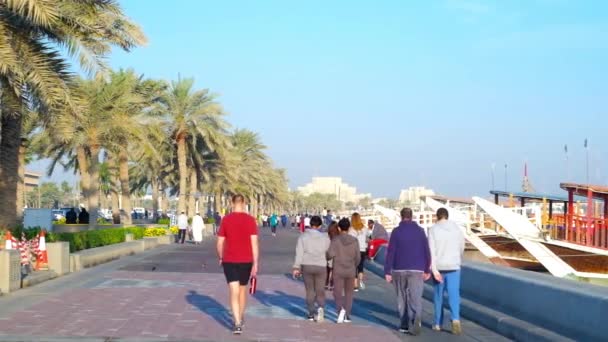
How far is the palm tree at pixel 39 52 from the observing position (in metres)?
18.9

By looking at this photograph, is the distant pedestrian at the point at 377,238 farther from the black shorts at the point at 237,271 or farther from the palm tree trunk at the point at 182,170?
the palm tree trunk at the point at 182,170

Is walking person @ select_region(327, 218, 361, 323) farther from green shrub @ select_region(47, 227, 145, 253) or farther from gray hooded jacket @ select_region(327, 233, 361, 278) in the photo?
green shrub @ select_region(47, 227, 145, 253)

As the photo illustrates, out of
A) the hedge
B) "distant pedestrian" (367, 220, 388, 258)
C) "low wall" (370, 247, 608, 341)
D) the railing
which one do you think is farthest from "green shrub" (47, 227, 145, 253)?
the railing

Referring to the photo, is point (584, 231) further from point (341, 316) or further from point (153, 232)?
point (341, 316)

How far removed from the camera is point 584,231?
108ft

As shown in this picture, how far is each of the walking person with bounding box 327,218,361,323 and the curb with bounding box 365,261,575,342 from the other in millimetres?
1994

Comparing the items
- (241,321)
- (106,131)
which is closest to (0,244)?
(241,321)

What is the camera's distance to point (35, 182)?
184 metres

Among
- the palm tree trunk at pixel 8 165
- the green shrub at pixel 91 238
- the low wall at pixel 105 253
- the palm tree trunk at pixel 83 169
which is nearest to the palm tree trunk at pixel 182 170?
the palm tree trunk at pixel 83 169

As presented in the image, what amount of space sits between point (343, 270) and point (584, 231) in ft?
73.0

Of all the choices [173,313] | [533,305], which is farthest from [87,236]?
[533,305]

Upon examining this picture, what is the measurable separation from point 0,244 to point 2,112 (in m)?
3.33

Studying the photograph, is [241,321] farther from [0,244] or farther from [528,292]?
[0,244]

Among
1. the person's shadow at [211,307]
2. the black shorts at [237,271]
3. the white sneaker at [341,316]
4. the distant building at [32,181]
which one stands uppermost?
the distant building at [32,181]
